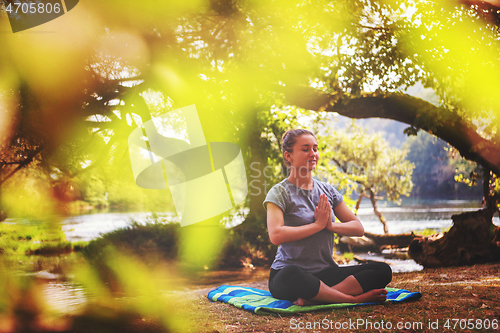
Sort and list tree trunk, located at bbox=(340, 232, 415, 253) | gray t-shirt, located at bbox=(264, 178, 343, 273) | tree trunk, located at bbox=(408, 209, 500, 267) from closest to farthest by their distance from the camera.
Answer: gray t-shirt, located at bbox=(264, 178, 343, 273) → tree trunk, located at bbox=(408, 209, 500, 267) → tree trunk, located at bbox=(340, 232, 415, 253)

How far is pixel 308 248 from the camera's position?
3076mm

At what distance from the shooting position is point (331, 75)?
7184 millimetres

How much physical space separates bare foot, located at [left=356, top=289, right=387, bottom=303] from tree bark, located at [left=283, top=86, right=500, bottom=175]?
15.7 feet

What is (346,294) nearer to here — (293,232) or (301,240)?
(301,240)

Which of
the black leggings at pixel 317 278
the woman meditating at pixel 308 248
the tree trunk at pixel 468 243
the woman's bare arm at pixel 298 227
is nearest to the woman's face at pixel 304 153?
A: the woman meditating at pixel 308 248

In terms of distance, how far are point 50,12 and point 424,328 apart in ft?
30.6

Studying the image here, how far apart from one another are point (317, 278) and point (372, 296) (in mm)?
559

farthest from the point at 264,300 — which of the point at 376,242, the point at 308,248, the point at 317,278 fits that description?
the point at 376,242

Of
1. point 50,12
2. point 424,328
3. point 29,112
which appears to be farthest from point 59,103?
point 424,328

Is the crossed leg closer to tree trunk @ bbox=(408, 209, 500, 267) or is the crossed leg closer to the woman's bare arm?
the woman's bare arm

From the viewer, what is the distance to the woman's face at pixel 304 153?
10.0 feet

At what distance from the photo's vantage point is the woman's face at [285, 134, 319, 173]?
3.05m

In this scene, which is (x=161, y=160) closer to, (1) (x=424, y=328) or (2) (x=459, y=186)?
(1) (x=424, y=328)

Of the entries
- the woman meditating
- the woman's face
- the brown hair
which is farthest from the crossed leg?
the brown hair
